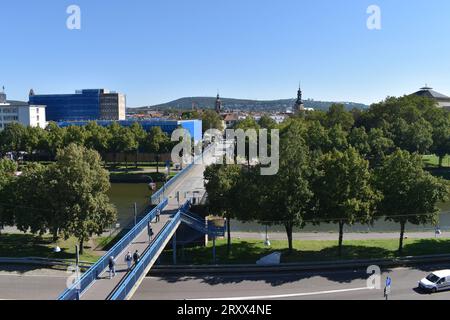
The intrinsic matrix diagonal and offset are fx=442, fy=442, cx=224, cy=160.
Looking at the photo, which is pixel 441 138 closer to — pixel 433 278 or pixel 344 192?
pixel 344 192

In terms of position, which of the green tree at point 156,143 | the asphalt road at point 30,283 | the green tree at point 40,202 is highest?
the green tree at point 156,143

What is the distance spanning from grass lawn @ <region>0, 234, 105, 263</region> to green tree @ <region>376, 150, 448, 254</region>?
52.0 feet

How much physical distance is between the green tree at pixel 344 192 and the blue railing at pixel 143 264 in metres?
7.75

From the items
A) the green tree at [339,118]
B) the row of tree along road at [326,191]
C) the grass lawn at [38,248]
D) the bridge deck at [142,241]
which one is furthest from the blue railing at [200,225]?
the green tree at [339,118]

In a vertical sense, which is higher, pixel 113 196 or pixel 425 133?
pixel 425 133

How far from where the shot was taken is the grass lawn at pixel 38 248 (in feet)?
77.4

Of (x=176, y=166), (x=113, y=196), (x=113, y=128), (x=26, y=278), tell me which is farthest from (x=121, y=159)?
(x=26, y=278)

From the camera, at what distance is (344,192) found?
22.8 meters

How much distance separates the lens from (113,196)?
147 feet

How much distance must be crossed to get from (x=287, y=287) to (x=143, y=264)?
6.61 m

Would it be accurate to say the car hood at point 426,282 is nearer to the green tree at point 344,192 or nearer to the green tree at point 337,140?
the green tree at point 344,192

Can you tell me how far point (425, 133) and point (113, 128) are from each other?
4352 centimetres
